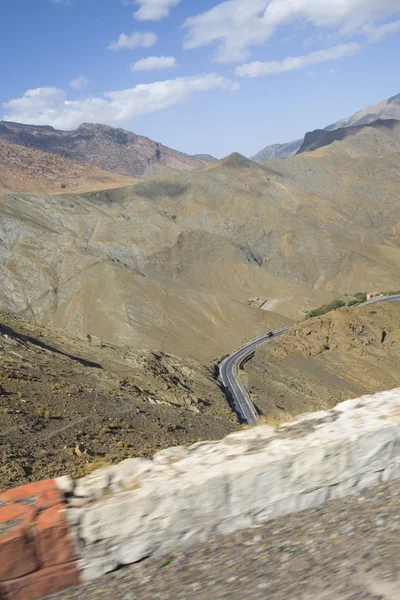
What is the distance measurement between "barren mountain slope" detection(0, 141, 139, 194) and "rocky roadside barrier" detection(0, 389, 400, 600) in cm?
13789

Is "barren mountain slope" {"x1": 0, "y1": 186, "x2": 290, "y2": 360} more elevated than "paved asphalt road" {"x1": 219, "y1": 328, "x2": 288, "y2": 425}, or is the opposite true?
"barren mountain slope" {"x1": 0, "y1": 186, "x2": 290, "y2": 360}

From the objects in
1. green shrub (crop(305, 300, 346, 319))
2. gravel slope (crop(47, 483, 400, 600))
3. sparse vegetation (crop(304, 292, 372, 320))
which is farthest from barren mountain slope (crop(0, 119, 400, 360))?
gravel slope (crop(47, 483, 400, 600))

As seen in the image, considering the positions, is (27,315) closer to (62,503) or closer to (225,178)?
(62,503)

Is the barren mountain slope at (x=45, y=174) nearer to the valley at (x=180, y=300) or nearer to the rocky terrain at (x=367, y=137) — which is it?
the valley at (x=180, y=300)

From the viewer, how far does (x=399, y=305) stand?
51.2 meters

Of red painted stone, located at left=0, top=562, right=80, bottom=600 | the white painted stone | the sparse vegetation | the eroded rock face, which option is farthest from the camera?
the sparse vegetation

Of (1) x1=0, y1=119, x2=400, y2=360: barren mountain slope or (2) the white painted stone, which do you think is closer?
(2) the white painted stone

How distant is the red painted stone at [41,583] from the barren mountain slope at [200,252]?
A: 44.4 meters

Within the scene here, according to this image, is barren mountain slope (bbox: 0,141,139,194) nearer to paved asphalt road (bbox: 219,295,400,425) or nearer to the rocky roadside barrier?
paved asphalt road (bbox: 219,295,400,425)

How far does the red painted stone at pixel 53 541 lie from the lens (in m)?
5.23

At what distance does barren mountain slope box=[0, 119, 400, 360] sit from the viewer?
58.3 metres

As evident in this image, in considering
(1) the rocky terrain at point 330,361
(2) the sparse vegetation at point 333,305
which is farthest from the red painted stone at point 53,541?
(2) the sparse vegetation at point 333,305

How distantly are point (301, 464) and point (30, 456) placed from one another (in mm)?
10590

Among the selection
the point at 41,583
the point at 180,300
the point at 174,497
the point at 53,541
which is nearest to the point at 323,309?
the point at 180,300
